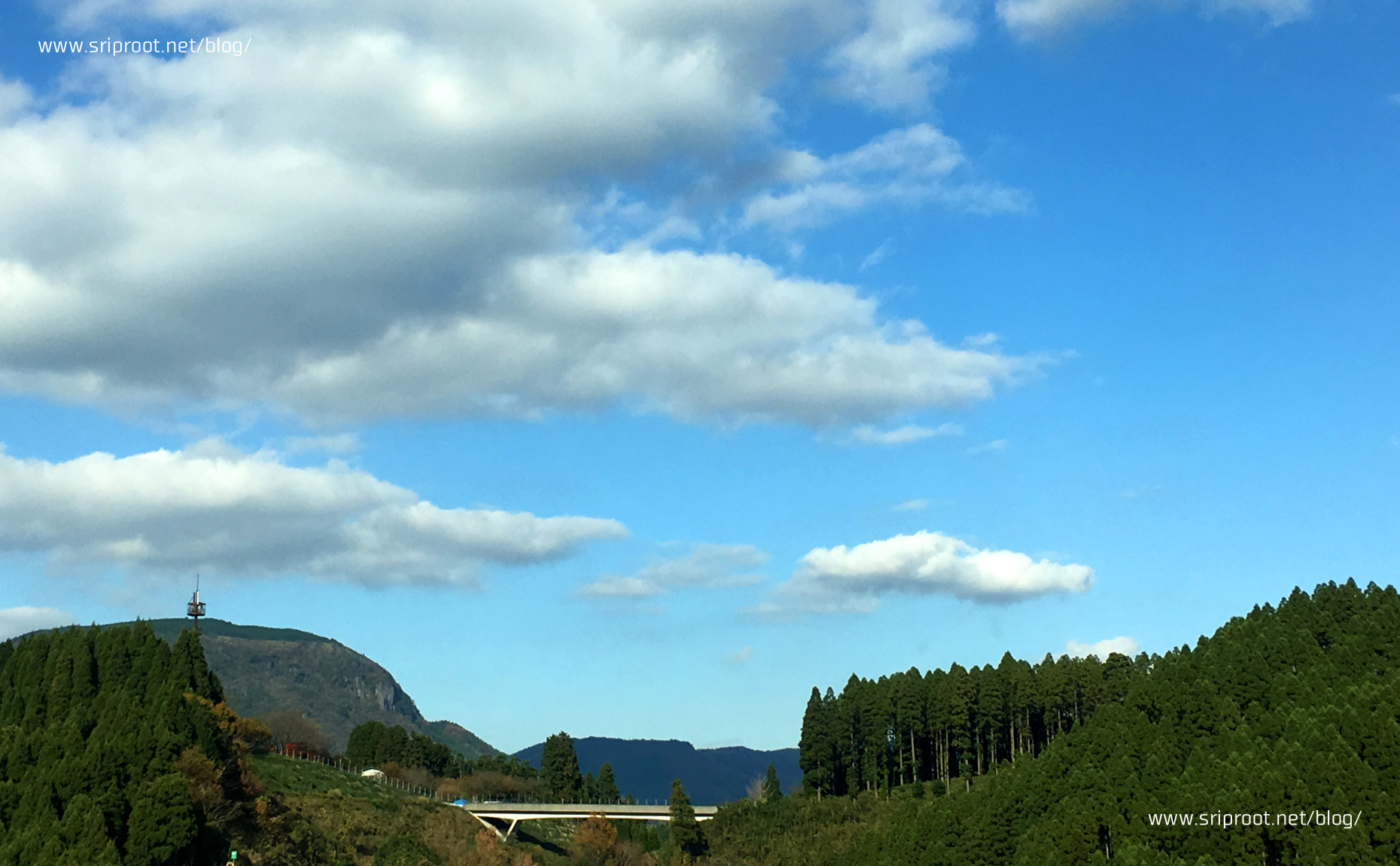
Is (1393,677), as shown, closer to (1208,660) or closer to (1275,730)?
(1275,730)

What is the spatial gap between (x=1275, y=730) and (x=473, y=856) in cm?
9021

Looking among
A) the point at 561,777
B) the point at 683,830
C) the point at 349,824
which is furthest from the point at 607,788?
the point at 349,824

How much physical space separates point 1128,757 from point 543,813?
96943 mm

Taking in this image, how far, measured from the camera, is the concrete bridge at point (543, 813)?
158 m

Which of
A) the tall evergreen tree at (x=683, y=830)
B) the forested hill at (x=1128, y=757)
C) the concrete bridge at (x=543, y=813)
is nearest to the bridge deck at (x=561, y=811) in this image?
the concrete bridge at (x=543, y=813)

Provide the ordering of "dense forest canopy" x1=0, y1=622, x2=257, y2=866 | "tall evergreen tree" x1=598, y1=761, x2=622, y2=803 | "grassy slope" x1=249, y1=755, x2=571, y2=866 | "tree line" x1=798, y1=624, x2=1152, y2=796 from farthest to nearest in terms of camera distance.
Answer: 1. "tall evergreen tree" x1=598, y1=761, x2=622, y2=803
2. "tree line" x1=798, y1=624, x2=1152, y2=796
3. "grassy slope" x1=249, y1=755, x2=571, y2=866
4. "dense forest canopy" x1=0, y1=622, x2=257, y2=866

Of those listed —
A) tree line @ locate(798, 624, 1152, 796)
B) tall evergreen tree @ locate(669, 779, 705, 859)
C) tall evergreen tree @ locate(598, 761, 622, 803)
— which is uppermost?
tree line @ locate(798, 624, 1152, 796)

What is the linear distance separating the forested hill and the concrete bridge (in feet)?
53.0

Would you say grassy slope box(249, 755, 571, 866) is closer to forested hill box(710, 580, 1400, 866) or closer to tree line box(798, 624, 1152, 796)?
forested hill box(710, 580, 1400, 866)

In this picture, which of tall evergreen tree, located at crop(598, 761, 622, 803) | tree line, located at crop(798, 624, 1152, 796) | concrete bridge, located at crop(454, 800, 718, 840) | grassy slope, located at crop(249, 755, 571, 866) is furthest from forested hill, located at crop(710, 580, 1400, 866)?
tall evergreen tree, located at crop(598, 761, 622, 803)

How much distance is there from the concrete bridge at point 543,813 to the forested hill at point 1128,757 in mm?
16156

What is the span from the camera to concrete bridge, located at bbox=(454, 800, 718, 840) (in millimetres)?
157500

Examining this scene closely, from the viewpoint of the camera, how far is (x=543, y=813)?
159125 mm

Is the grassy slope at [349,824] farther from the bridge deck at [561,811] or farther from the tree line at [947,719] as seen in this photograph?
the tree line at [947,719]
